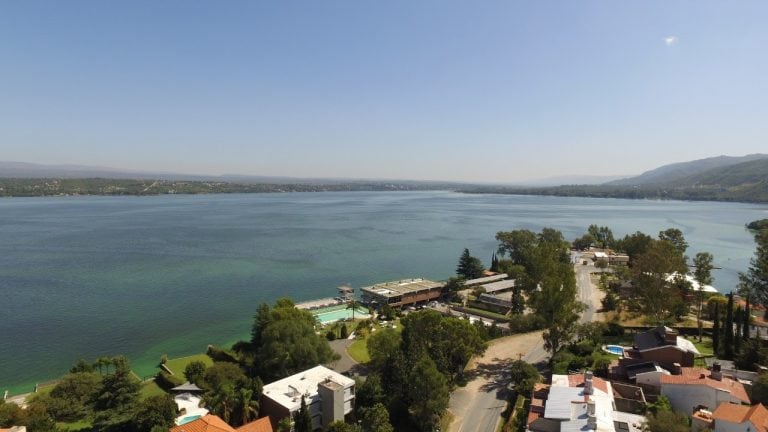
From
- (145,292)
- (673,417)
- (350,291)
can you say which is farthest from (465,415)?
(145,292)

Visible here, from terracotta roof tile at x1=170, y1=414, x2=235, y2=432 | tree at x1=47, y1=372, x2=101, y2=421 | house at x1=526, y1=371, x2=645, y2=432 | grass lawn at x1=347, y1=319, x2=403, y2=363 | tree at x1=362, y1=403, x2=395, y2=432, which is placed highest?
house at x1=526, y1=371, x2=645, y2=432

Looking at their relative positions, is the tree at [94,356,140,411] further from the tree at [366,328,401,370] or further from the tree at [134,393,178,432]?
the tree at [366,328,401,370]

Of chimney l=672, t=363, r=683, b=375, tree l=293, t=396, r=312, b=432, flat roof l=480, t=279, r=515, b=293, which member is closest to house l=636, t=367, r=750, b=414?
chimney l=672, t=363, r=683, b=375

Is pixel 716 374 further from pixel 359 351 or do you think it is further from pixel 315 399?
pixel 359 351

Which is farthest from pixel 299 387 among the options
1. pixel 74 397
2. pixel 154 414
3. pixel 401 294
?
pixel 401 294

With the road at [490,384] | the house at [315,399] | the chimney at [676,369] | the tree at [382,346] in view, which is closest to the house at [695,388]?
the chimney at [676,369]

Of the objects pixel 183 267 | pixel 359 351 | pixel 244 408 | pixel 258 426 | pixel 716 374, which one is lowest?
pixel 183 267

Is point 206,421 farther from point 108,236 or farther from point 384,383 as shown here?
point 108,236
